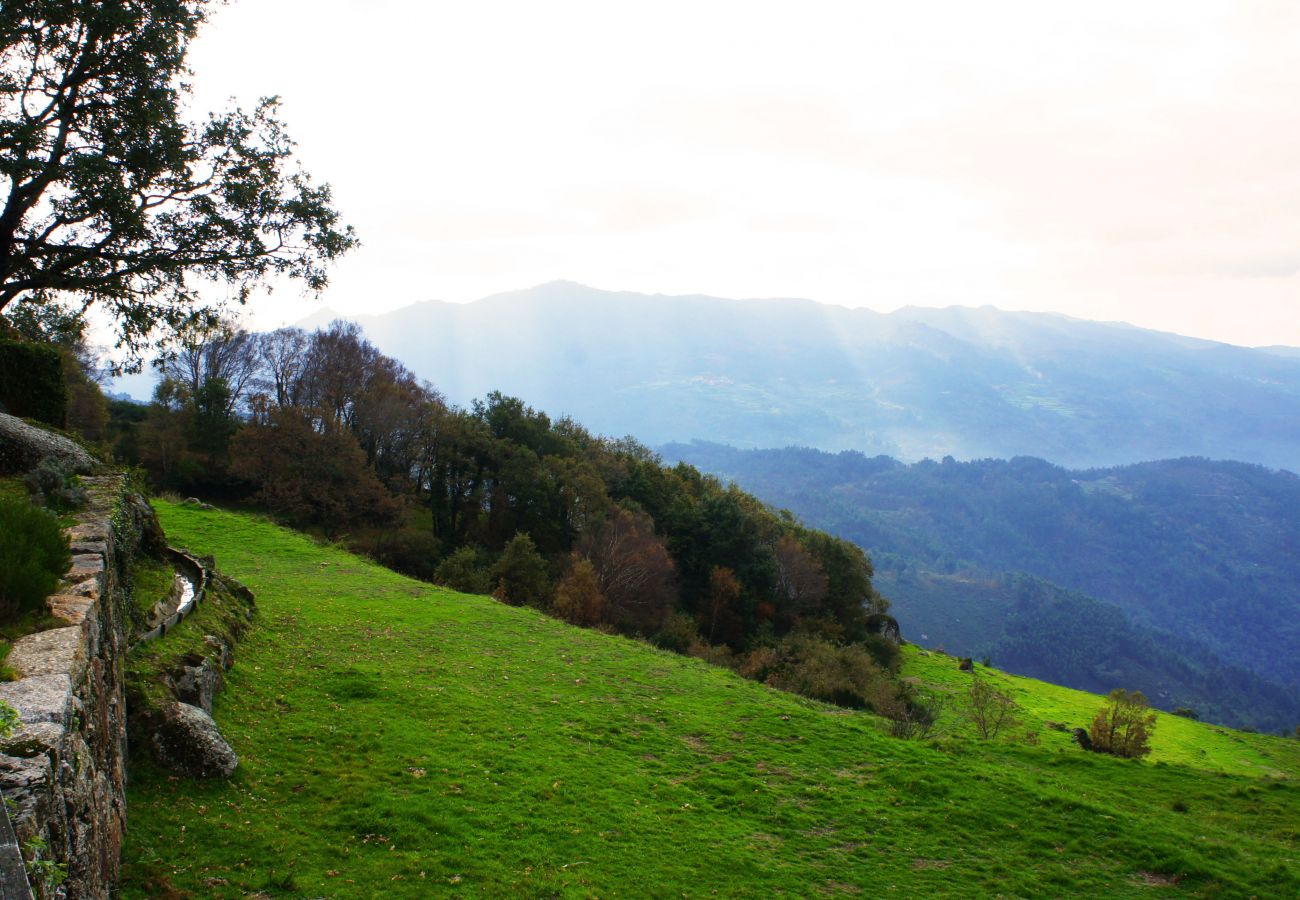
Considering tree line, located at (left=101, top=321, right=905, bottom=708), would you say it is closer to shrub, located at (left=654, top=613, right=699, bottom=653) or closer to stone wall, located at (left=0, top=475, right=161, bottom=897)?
shrub, located at (left=654, top=613, right=699, bottom=653)

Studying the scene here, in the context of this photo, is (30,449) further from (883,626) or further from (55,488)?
(883,626)

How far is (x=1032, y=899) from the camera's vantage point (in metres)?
11.6

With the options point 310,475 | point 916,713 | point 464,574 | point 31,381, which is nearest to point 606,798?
point 31,381

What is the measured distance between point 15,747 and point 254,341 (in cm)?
7038

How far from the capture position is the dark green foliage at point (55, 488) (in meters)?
11.2

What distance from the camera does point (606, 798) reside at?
12758mm

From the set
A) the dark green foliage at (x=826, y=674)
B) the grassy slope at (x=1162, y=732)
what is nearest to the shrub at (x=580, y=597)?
the dark green foliage at (x=826, y=674)

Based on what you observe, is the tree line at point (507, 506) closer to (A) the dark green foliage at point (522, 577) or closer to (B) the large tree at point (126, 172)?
(A) the dark green foliage at point (522, 577)

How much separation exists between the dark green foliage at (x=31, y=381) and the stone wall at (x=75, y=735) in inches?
350

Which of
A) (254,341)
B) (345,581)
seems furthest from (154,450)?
(345,581)

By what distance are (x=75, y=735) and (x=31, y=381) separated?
15.1 m

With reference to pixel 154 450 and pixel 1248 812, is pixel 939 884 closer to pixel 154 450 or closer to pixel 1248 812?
pixel 1248 812

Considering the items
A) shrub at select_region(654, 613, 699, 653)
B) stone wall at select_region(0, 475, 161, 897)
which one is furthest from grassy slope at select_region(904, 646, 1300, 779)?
stone wall at select_region(0, 475, 161, 897)

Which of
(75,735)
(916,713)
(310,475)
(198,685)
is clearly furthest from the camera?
(310,475)
